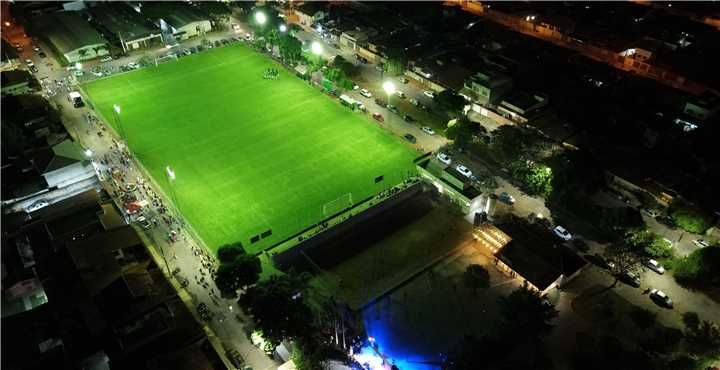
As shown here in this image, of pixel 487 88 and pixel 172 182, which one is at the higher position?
pixel 172 182

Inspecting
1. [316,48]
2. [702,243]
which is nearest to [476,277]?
[702,243]

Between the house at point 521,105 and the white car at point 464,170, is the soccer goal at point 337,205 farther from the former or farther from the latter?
the house at point 521,105

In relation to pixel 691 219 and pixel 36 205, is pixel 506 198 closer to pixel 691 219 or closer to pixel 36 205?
pixel 691 219

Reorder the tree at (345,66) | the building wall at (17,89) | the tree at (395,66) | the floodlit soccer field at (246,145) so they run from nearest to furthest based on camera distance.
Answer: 1. the floodlit soccer field at (246,145)
2. the building wall at (17,89)
3. the tree at (395,66)
4. the tree at (345,66)

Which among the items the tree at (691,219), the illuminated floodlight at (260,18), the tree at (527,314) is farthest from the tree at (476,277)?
the illuminated floodlight at (260,18)

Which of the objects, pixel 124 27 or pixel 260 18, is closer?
pixel 260 18

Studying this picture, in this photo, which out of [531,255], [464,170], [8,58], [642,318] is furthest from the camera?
[8,58]
